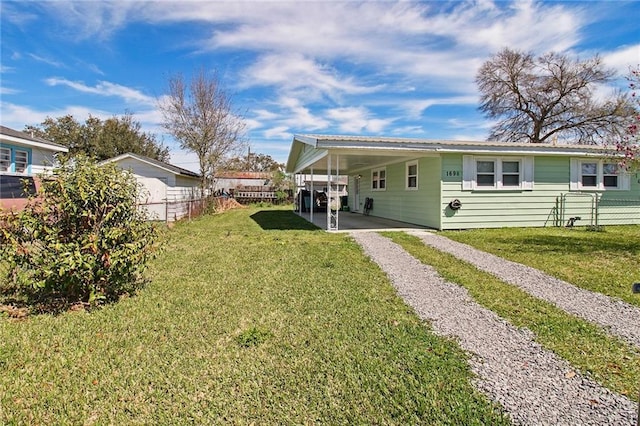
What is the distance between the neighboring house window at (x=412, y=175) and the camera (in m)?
12.0

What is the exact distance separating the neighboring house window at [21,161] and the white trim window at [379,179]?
14.8 metres

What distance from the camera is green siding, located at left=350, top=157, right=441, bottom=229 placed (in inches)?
428

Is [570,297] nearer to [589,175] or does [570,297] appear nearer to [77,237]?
[77,237]

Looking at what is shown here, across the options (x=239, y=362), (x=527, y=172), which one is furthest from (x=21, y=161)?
(x=527, y=172)

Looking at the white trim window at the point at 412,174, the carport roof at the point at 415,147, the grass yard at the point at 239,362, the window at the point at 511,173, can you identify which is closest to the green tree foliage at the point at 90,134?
the carport roof at the point at 415,147

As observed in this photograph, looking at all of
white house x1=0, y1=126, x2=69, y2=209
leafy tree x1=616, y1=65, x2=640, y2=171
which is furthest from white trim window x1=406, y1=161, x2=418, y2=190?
white house x1=0, y1=126, x2=69, y2=209

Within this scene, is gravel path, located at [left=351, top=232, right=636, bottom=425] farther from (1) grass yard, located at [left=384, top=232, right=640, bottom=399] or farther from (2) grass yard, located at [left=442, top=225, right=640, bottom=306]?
(2) grass yard, located at [left=442, top=225, right=640, bottom=306]

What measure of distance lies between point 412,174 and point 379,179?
131 inches

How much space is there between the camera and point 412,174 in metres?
12.4

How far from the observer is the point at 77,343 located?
3.15m

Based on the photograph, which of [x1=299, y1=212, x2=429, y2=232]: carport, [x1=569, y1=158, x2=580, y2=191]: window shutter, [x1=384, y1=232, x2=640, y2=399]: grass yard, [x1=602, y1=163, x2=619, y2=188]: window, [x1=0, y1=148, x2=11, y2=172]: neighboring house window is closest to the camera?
[x1=384, y1=232, x2=640, y2=399]: grass yard

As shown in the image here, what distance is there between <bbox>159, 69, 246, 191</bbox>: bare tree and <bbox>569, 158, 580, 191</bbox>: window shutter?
1688 centimetres

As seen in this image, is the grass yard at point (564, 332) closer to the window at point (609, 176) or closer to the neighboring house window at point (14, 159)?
the window at point (609, 176)

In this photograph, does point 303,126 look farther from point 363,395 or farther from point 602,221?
point 363,395
